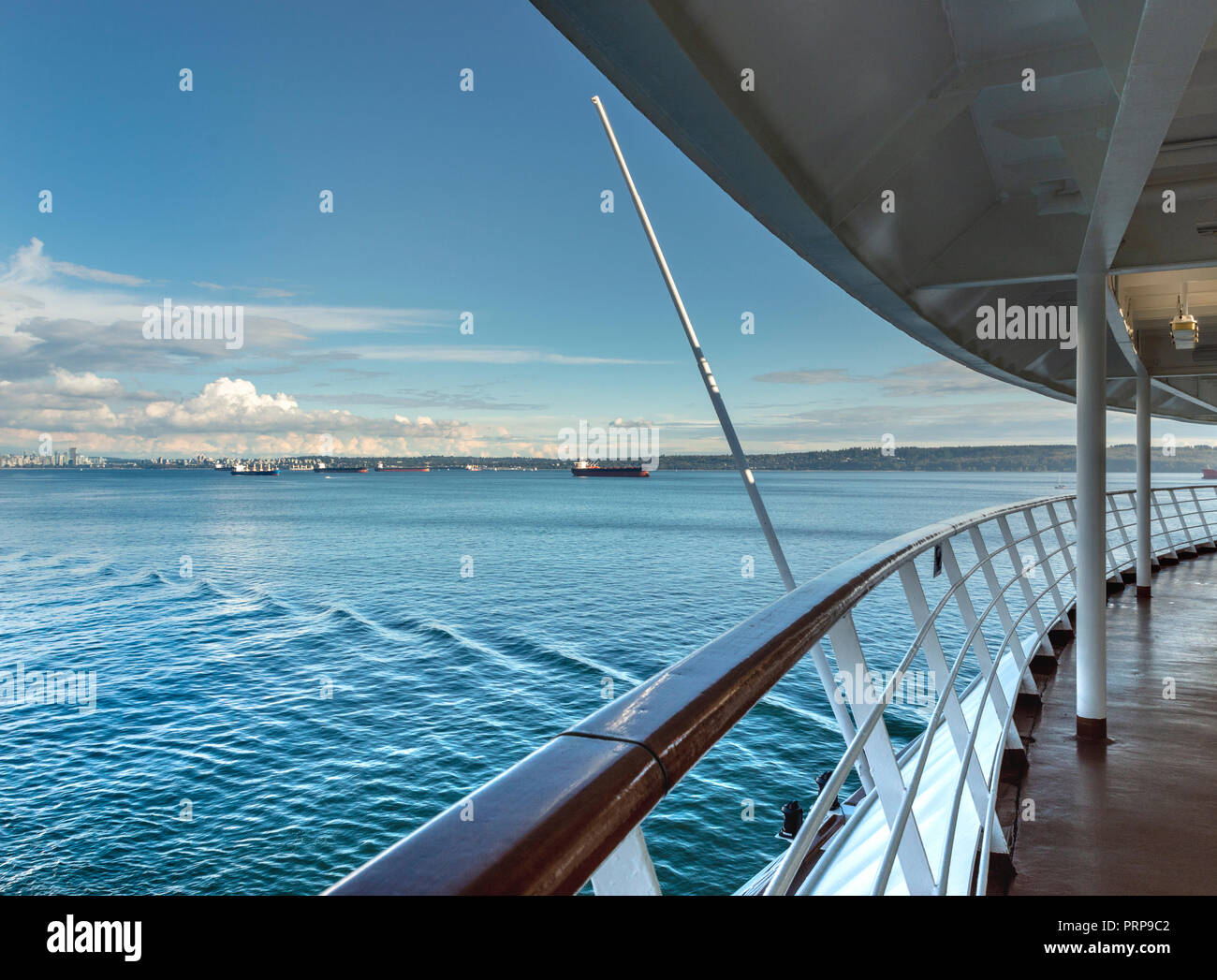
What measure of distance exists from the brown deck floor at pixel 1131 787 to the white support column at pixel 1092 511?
223 millimetres

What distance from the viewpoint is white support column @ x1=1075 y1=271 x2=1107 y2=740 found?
10.1 feet

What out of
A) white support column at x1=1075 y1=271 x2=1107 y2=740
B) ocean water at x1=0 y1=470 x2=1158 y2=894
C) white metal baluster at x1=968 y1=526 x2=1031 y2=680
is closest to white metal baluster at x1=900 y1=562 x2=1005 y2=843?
white metal baluster at x1=968 y1=526 x2=1031 y2=680

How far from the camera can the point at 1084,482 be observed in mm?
3203

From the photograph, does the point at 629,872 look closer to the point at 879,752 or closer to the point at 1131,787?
the point at 879,752

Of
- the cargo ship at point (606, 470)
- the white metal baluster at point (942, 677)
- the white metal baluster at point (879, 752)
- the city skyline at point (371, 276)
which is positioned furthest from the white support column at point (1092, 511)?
the cargo ship at point (606, 470)

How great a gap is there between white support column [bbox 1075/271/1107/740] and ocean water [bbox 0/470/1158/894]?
3678 millimetres

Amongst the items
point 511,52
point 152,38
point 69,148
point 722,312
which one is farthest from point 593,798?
point 69,148

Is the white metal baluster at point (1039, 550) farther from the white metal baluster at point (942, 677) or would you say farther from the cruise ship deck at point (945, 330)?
the white metal baluster at point (942, 677)

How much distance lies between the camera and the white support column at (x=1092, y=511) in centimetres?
307

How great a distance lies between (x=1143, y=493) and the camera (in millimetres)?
6234

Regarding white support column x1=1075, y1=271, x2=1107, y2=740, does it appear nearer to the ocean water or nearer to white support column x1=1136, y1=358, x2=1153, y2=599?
white support column x1=1136, y1=358, x2=1153, y2=599

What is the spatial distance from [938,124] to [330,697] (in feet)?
47.7

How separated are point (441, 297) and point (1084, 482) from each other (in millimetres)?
62702

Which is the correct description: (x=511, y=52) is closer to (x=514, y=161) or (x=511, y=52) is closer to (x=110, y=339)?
(x=514, y=161)
